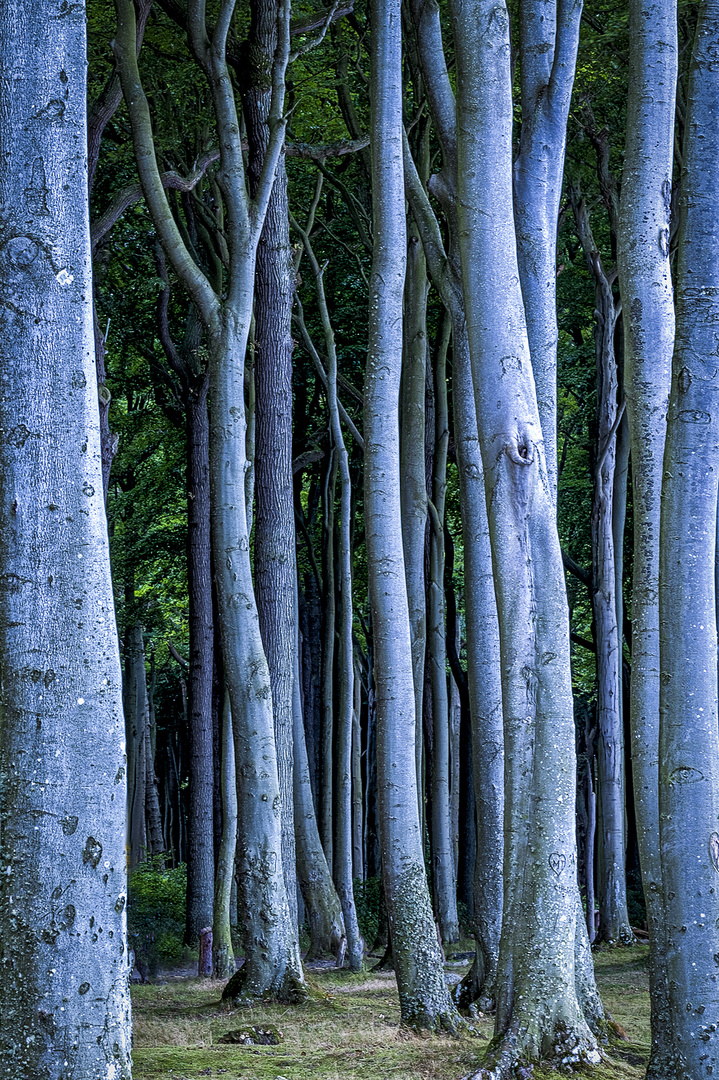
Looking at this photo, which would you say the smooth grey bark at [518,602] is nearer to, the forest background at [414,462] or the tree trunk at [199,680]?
the forest background at [414,462]

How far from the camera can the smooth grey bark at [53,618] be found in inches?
134

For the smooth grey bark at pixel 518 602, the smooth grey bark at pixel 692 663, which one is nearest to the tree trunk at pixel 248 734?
the smooth grey bark at pixel 518 602

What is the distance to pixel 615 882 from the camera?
1630 centimetres

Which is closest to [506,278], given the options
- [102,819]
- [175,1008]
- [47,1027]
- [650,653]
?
[650,653]

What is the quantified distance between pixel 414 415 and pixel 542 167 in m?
5.52

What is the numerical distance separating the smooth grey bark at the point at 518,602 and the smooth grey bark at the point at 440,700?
10177mm

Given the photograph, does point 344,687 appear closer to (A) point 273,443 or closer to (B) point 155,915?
(A) point 273,443

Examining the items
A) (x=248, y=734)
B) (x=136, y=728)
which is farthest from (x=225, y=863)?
(x=136, y=728)

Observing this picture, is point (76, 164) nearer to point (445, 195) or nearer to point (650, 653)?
point (650, 653)

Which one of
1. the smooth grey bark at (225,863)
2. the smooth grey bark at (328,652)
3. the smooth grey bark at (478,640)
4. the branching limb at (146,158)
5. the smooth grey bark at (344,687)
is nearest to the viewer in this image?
the smooth grey bark at (478,640)

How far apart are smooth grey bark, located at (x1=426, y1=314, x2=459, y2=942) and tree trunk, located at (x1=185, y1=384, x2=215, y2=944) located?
3.47m

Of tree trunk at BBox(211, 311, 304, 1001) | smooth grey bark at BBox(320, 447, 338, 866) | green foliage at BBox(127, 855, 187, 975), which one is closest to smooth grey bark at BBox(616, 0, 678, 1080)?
tree trunk at BBox(211, 311, 304, 1001)

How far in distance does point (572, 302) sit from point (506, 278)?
1503 centimetres

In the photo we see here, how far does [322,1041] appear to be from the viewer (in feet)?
23.0
